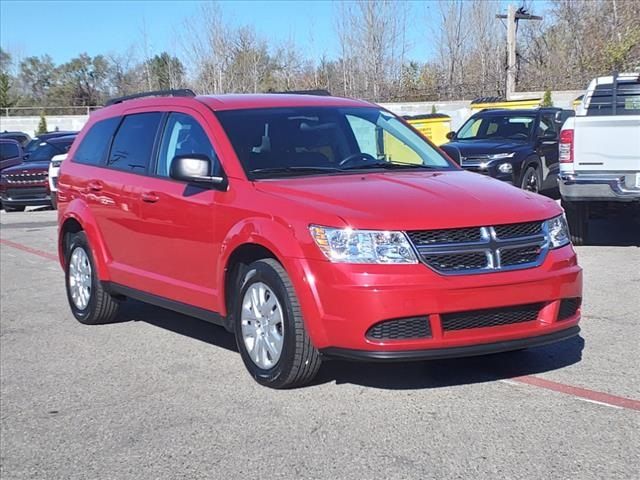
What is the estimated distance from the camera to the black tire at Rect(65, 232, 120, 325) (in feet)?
24.5

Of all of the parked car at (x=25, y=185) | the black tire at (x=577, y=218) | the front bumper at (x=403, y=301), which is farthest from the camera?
the parked car at (x=25, y=185)

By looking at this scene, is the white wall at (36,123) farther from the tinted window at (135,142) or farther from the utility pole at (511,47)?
the tinted window at (135,142)

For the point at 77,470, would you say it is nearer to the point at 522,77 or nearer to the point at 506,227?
the point at 506,227

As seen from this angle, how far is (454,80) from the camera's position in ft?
136

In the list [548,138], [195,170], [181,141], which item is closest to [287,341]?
[195,170]

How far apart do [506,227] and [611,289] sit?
356 centimetres

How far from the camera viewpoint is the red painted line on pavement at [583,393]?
490cm

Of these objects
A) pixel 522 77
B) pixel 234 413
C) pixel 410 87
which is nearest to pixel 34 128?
pixel 410 87

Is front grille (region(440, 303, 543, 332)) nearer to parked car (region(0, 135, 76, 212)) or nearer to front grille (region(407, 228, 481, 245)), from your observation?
front grille (region(407, 228, 481, 245))

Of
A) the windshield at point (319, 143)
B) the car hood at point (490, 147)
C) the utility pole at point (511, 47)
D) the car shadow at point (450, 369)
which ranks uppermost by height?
the utility pole at point (511, 47)

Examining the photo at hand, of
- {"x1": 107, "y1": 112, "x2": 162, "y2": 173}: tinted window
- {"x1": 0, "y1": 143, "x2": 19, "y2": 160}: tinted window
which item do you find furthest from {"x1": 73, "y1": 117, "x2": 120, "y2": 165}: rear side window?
{"x1": 0, "y1": 143, "x2": 19, "y2": 160}: tinted window

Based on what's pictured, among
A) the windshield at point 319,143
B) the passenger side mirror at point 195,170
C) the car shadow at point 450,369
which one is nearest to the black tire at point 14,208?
the windshield at point 319,143

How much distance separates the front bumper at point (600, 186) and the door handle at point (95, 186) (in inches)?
211

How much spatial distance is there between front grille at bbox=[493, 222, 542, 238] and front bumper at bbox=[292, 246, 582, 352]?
208 mm
